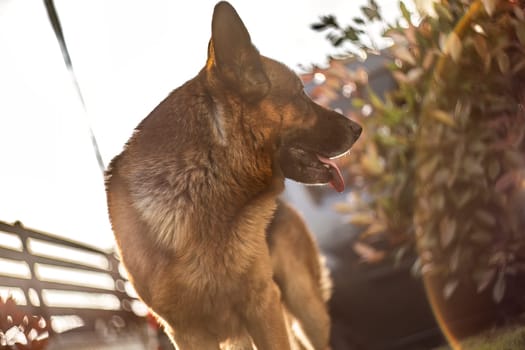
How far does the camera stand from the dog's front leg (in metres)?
1.77

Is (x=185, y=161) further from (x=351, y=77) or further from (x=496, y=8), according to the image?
(x=496, y=8)

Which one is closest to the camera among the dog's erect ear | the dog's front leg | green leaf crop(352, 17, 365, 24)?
the dog's erect ear

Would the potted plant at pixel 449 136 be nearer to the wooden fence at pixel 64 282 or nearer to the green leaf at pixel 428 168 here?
the green leaf at pixel 428 168

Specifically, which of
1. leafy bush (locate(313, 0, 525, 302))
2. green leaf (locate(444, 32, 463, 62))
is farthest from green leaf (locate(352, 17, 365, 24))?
green leaf (locate(444, 32, 463, 62))

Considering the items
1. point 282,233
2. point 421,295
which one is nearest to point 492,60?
point 282,233

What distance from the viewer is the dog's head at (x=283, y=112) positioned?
1645 millimetres

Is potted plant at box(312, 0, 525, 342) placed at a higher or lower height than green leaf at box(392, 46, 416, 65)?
lower

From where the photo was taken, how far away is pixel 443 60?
172 centimetres

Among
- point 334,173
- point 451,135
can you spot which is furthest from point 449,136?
point 334,173

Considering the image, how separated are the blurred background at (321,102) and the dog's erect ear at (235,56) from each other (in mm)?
140

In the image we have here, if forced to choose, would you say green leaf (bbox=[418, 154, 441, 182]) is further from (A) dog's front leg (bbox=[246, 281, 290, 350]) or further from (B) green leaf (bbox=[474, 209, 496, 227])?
(A) dog's front leg (bbox=[246, 281, 290, 350])

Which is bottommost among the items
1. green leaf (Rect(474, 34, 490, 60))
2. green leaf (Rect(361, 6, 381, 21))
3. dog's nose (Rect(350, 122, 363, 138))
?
dog's nose (Rect(350, 122, 363, 138))

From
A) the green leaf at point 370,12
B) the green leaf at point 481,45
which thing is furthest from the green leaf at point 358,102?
the green leaf at point 481,45

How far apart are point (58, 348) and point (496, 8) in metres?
1.86
